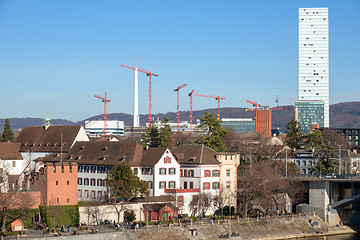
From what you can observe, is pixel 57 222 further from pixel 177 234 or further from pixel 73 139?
pixel 73 139

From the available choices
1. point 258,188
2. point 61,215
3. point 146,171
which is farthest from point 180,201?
point 61,215

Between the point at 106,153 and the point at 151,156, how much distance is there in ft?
28.2

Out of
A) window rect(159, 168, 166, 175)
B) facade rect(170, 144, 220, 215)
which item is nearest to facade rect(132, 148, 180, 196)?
window rect(159, 168, 166, 175)

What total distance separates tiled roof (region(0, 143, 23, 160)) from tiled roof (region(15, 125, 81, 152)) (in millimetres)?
1247

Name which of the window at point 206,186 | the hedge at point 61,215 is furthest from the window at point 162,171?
the hedge at point 61,215

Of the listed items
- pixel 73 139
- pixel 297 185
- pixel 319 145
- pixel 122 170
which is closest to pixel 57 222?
pixel 122 170

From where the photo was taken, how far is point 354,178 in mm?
108375

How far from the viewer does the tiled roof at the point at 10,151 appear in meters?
120

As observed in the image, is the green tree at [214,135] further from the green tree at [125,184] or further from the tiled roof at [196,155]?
the green tree at [125,184]

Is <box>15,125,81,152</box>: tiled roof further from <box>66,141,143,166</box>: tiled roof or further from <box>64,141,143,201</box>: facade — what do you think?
<box>64,141,143,201</box>: facade

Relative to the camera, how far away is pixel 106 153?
10681cm

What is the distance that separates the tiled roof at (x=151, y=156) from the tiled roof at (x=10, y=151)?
95.9 feet

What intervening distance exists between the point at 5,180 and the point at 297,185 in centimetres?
4557

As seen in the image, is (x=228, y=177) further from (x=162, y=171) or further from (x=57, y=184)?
(x=57, y=184)
